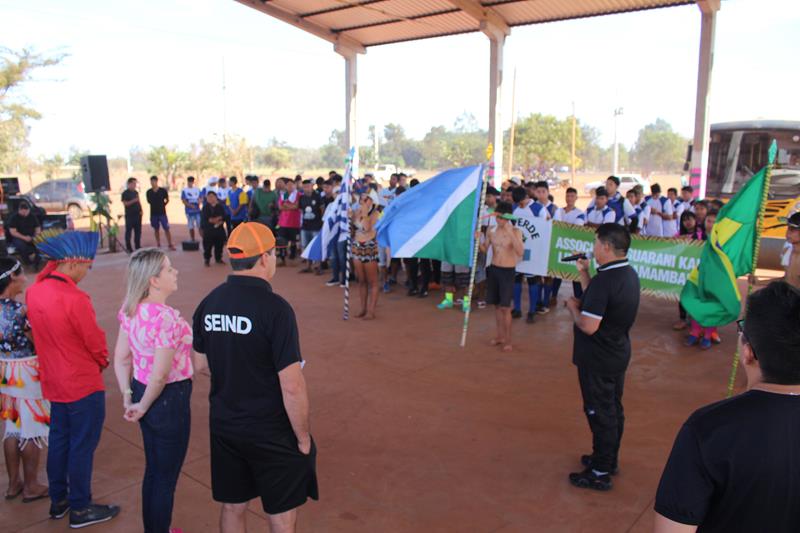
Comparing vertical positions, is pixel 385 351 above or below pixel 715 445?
below

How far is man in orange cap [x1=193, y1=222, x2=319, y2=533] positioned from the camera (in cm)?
272

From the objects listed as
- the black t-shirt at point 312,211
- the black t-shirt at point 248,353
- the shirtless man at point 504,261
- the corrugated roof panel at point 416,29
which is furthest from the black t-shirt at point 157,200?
the black t-shirt at point 248,353

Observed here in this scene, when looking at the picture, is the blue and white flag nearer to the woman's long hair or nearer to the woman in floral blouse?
the woman in floral blouse

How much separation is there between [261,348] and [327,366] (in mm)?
4385

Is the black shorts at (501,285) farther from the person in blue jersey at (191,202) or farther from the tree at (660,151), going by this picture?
the tree at (660,151)

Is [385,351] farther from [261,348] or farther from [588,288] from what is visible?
[261,348]

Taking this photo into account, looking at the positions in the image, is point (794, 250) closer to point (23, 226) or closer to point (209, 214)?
point (209, 214)

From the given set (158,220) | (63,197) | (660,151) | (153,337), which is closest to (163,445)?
(153,337)

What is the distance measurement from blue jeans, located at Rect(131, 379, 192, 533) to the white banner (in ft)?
22.6

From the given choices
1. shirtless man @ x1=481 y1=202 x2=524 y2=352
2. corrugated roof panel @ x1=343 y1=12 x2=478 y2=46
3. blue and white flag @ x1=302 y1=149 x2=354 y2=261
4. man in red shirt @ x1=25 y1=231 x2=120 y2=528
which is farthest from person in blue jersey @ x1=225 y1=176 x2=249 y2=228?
man in red shirt @ x1=25 y1=231 x2=120 y2=528

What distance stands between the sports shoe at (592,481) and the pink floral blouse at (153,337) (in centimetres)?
283

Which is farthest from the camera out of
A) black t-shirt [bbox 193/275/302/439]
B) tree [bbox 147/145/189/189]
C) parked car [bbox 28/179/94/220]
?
tree [bbox 147/145/189/189]

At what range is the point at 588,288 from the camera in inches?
164

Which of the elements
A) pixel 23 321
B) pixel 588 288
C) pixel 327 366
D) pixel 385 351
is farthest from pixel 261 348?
pixel 385 351
